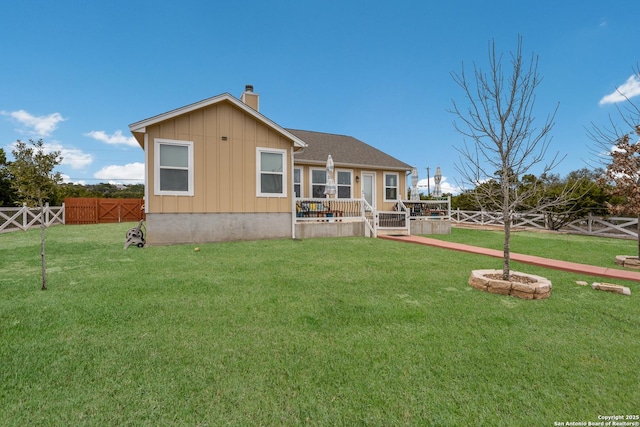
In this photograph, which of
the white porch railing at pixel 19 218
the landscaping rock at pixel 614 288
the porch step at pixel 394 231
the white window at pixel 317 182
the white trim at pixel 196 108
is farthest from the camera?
the white window at pixel 317 182

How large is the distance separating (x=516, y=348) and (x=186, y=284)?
4.53m

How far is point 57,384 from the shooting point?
2.16m

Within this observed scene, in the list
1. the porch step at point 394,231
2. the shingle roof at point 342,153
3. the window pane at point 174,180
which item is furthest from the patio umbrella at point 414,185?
the window pane at point 174,180

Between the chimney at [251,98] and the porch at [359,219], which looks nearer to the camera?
the porch at [359,219]

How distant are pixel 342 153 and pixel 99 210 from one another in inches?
662

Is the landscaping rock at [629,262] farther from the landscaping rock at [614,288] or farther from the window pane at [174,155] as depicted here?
the window pane at [174,155]

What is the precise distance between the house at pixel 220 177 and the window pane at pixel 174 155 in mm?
28

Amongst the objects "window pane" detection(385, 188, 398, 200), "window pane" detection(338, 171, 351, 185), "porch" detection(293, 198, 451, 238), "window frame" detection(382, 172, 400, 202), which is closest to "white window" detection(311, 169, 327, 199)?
"window pane" detection(338, 171, 351, 185)

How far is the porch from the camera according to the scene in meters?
10.9

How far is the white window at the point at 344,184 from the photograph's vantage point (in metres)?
14.8

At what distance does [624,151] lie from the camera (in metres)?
7.26

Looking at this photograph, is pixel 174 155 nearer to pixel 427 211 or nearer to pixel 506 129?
pixel 506 129

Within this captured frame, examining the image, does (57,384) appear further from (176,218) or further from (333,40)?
(333,40)

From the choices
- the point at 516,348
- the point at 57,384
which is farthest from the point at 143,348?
the point at 516,348
